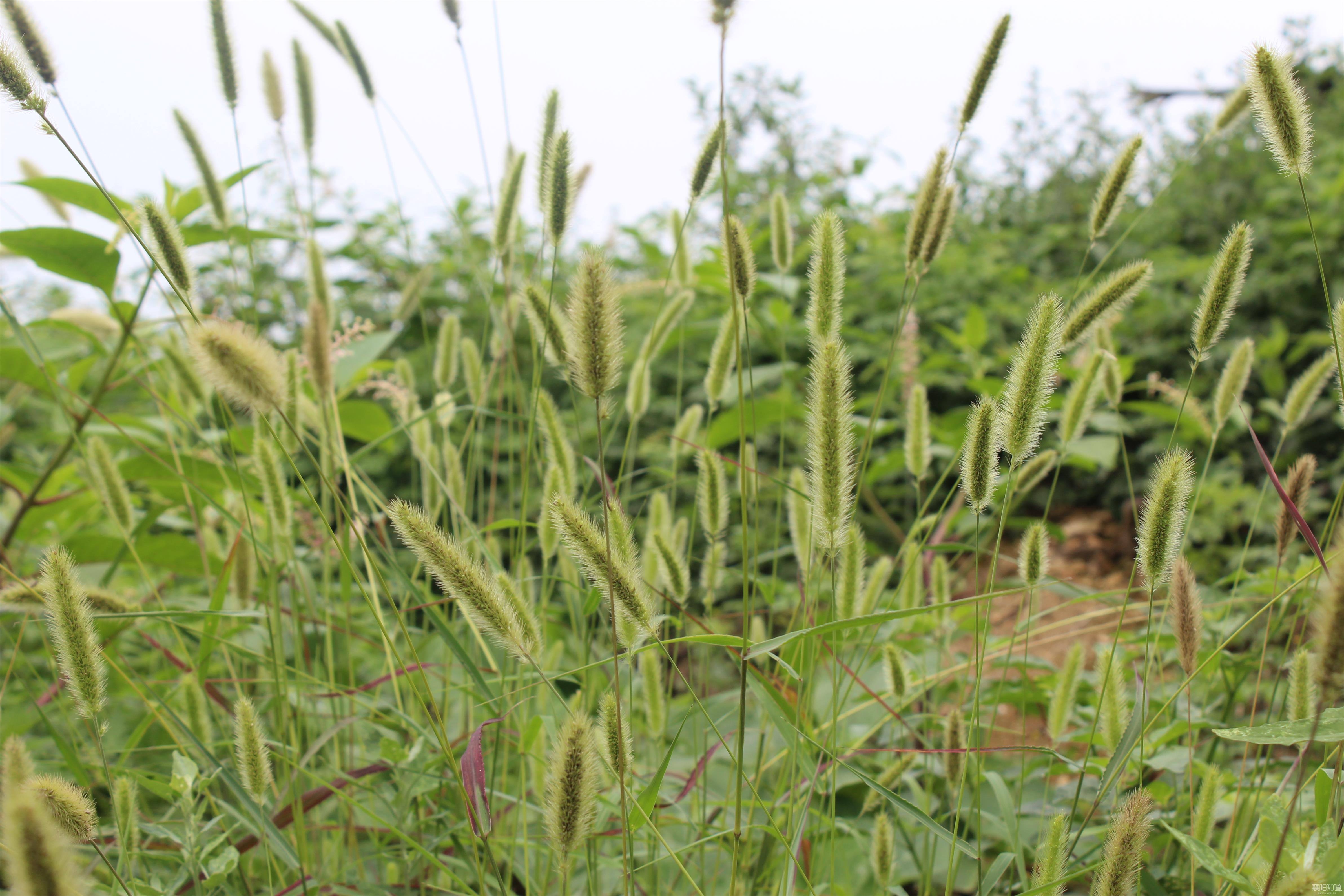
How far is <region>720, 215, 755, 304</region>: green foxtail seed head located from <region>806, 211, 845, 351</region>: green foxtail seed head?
2.8 inches

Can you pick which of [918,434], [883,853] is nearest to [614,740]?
[883,853]

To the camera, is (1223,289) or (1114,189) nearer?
(1223,289)

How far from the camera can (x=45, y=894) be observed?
1.29ft

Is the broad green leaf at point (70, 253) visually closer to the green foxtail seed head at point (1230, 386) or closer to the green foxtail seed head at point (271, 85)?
the green foxtail seed head at point (271, 85)

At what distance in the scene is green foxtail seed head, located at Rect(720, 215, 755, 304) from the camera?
0.72m

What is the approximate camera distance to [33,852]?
39 centimetres

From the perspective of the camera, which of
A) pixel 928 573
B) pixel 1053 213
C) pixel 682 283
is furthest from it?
pixel 1053 213

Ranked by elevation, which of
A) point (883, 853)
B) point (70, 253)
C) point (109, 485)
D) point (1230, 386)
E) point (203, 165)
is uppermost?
point (203, 165)

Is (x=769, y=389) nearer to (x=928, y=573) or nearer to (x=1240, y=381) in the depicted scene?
(x=928, y=573)

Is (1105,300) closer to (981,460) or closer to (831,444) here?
(981,460)

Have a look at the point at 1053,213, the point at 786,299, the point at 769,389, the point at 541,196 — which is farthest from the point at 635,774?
the point at 1053,213

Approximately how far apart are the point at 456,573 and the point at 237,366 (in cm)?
25

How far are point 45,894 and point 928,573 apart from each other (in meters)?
1.84

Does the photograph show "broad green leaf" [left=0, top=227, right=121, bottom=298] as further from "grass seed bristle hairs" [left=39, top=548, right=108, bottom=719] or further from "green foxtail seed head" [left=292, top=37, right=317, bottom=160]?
"grass seed bristle hairs" [left=39, top=548, right=108, bottom=719]
